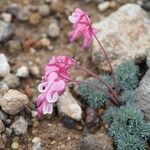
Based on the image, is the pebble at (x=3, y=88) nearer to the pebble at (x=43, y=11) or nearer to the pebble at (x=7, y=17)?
the pebble at (x=7, y=17)

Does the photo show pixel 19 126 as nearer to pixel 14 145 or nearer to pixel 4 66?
pixel 14 145

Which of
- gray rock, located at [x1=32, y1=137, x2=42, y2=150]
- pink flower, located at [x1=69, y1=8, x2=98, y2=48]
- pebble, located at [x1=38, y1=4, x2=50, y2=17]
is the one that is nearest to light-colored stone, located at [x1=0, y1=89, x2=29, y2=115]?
gray rock, located at [x1=32, y1=137, x2=42, y2=150]

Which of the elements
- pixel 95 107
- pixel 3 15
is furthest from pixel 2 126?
pixel 3 15

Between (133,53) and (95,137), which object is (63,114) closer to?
(95,137)

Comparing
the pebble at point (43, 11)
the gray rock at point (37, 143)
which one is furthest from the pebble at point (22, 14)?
the gray rock at point (37, 143)

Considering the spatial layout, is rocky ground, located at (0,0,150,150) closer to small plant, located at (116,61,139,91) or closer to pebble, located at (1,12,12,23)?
pebble, located at (1,12,12,23)
